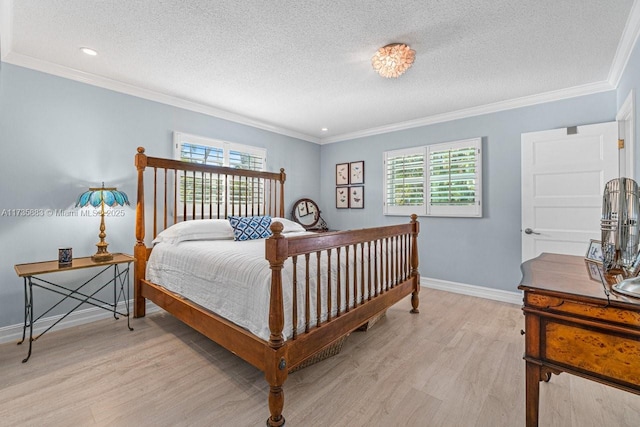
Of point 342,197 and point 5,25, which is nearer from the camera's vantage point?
point 5,25

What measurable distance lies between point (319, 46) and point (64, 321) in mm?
3414

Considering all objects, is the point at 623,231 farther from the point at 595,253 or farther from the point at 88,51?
the point at 88,51

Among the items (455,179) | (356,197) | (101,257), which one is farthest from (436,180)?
(101,257)

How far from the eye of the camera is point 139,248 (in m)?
2.96

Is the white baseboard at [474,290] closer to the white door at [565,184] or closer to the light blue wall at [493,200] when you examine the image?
the light blue wall at [493,200]

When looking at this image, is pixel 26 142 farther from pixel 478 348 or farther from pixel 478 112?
pixel 478 112

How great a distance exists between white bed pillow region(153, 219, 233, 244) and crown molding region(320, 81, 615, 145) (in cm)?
285

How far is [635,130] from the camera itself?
2.15 meters

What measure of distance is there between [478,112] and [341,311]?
3.19 metres

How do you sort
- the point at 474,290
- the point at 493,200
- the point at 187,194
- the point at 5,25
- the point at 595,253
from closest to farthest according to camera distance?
the point at 595,253 → the point at 5,25 → the point at 187,194 → the point at 493,200 → the point at 474,290

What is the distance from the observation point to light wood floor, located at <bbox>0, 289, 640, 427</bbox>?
1.58 meters

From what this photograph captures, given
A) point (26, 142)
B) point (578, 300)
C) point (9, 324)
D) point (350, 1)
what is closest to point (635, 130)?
point (578, 300)

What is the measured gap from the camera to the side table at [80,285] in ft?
7.30

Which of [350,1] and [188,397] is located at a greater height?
[350,1]
